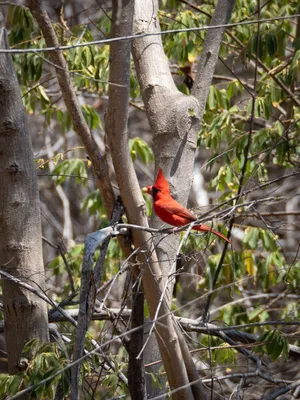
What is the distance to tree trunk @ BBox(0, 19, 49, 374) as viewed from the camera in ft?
10.5

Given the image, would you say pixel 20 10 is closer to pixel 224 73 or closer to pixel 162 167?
pixel 162 167

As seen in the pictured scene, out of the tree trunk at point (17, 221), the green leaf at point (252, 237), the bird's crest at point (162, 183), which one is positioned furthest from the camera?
the green leaf at point (252, 237)

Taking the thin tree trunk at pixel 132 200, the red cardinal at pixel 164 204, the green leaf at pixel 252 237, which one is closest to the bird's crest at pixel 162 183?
the red cardinal at pixel 164 204

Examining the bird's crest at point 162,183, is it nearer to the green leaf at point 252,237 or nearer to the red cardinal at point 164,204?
the red cardinal at point 164,204

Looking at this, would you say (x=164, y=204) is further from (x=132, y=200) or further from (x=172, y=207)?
(x=132, y=200)

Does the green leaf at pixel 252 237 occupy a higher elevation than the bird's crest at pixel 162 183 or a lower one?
lower

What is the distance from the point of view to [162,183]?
368 cm

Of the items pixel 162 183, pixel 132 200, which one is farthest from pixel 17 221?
pixel 162 183

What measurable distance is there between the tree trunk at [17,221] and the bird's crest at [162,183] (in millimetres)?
699

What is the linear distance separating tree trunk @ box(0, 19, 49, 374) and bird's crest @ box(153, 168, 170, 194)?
0.70 meters

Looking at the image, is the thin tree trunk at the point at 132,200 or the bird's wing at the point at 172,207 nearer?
the thin tree trunk at the point at 132,200

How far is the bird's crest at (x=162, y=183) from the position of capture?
145 inches

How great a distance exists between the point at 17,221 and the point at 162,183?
2.69 feet

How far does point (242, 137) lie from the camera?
527cm
